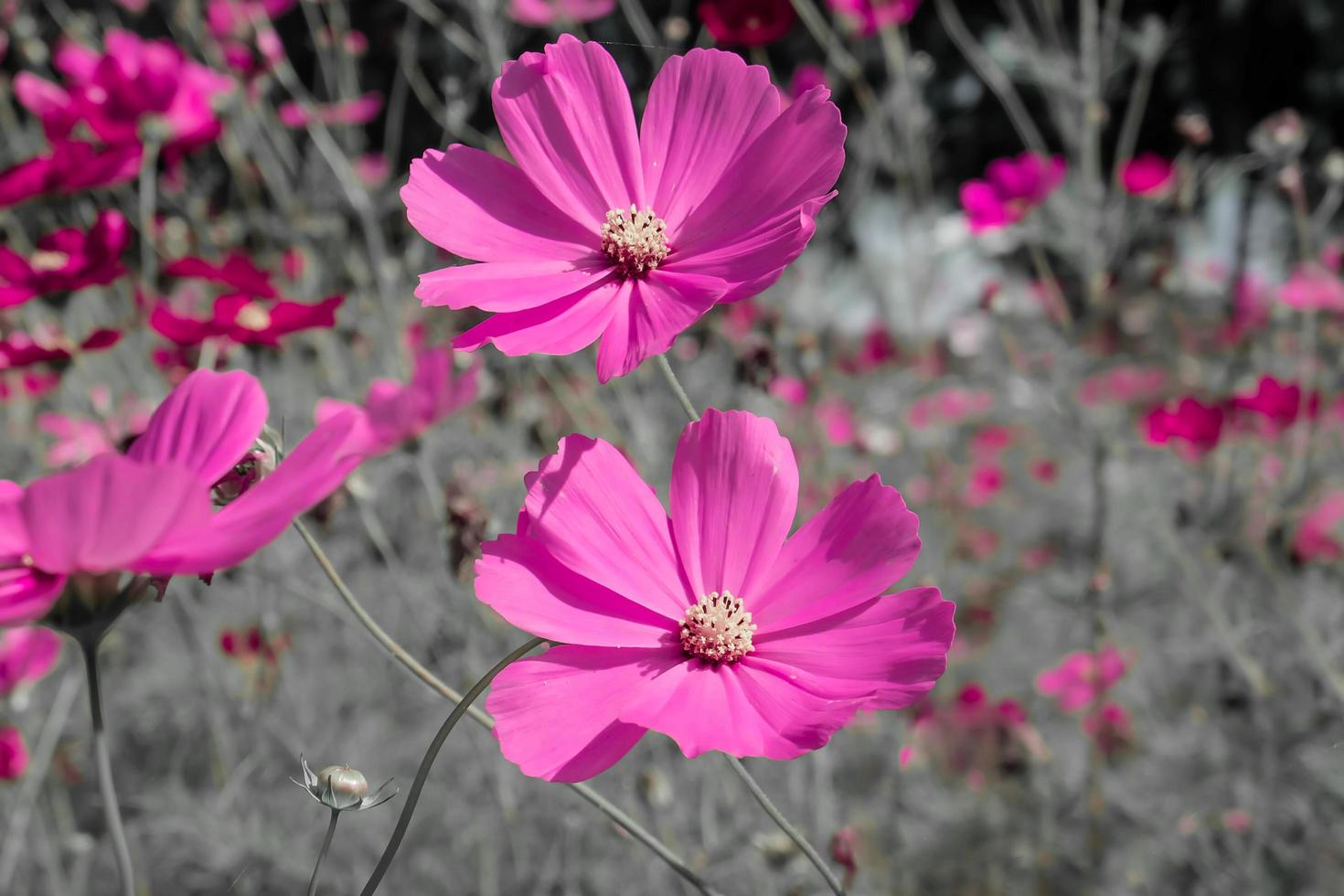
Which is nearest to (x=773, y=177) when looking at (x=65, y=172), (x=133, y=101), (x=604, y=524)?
(x=604, y=524)

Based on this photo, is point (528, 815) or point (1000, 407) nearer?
point (528, 815)

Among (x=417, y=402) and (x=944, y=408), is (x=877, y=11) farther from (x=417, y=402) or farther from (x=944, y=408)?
(x=944, y=408)

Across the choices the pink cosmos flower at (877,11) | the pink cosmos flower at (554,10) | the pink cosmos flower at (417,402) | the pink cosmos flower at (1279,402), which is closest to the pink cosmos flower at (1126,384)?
the pink cosmos flower at (1279,402)

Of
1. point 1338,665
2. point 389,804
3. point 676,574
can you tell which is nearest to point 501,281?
point 676,574

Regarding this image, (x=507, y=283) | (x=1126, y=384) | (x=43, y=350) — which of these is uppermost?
(x=1126, y=384)

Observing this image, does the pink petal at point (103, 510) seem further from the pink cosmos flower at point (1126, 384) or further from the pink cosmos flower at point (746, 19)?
the pink cosmos flower at point (1126, 384)

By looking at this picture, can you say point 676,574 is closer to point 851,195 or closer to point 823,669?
point 823,669
